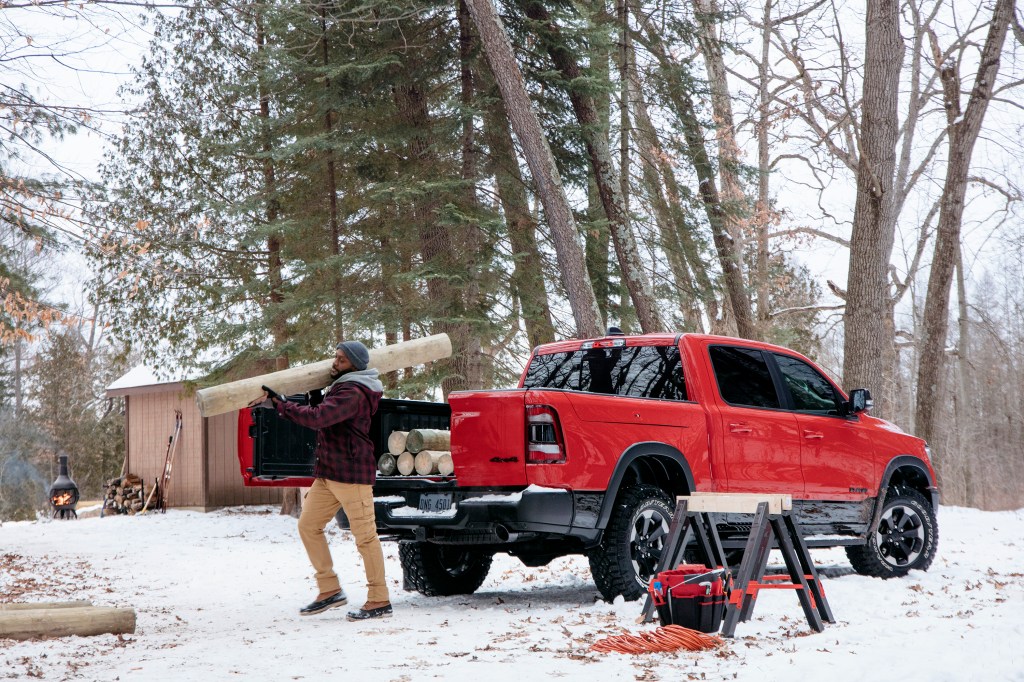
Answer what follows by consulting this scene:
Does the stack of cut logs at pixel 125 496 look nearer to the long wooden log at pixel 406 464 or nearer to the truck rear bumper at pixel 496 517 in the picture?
the long wooden log at pixel 406 464

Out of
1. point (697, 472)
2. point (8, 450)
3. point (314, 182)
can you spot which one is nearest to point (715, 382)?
point (697, 472)

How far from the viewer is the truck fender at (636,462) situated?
7219 mm

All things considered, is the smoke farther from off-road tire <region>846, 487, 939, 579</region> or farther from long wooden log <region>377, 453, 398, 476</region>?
off-road tire <region>846, 487, 939, 579</region>

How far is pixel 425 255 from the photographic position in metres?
16.3

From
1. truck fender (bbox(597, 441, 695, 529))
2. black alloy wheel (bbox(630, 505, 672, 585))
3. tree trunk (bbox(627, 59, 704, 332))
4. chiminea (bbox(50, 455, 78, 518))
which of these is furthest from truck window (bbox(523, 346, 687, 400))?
chiminea (bbox(50, 455, 78, 518))

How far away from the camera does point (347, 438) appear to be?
743cm

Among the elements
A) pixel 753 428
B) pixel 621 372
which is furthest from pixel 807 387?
pixel 621 372

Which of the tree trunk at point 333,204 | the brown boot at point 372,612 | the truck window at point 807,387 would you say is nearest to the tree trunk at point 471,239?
the tree trunk at point 333,204

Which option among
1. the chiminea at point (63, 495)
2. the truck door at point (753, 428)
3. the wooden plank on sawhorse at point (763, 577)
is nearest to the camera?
the wooden plank on sawhorse at point (763, 577)

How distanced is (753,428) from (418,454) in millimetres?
2831

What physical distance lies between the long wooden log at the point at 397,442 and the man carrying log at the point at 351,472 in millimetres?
496

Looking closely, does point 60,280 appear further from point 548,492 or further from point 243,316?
point 548,492

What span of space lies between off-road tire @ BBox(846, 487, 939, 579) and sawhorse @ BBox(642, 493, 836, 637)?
2673mm

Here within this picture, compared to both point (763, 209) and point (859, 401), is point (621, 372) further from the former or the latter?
point (763, 209)
